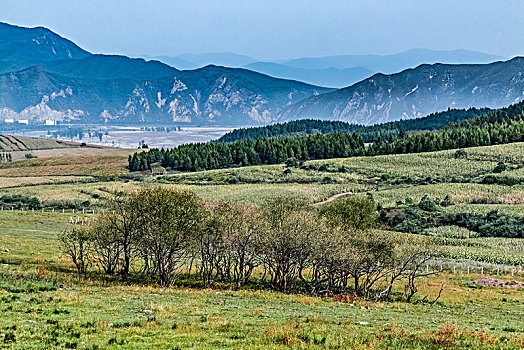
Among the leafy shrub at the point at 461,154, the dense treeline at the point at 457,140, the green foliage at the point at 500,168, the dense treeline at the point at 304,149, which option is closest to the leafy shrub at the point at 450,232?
the green foliage at the point at 500,168

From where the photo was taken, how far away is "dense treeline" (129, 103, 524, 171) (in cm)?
18238

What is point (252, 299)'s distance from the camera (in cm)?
3234

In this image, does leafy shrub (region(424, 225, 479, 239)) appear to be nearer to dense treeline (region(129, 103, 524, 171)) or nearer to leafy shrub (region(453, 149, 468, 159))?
leafy shrub (region(453, 149, 468, 159))

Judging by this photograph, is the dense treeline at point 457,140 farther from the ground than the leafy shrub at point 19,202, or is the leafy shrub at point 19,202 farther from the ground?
the dense treeline at point 457,140

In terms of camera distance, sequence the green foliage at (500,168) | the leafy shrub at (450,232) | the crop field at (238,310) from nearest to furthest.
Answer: the crop field at (238,310) < the leafy shrub at (450,232) < the green foliage at (500,168)

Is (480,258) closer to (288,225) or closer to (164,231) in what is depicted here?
(288,225)

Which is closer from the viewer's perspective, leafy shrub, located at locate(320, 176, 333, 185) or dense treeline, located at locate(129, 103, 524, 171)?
leafy shrub, located at locate(320, 176, 333, 185)

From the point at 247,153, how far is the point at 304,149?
2035 cm

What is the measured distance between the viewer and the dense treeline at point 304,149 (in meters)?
182

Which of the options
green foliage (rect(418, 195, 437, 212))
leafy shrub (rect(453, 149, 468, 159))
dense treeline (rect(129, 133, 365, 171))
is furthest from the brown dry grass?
leafy shrub (rect(453, 149, 468, 159))

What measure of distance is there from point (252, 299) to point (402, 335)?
1478 centimetres

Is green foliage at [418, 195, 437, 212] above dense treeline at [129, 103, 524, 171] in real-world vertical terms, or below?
below

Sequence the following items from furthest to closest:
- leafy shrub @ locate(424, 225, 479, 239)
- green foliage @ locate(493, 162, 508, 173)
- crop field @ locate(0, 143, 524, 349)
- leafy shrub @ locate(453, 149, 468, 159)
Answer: leafy shrub @ locate(453, 149, 468, 159) < green foliage @ locate(493, 162, 508, 173) < leafy shrub @ locate(424, 225, 479, 239) < crop field @ locate(0, 143, 524, 349)

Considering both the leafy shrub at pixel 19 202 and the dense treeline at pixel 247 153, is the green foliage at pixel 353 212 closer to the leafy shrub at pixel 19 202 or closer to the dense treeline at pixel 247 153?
the leafy shrub at pixel 19 202
